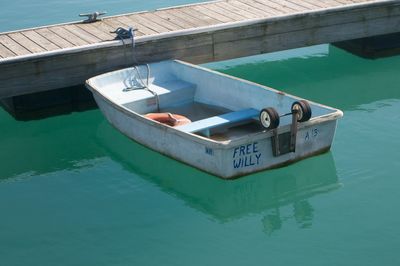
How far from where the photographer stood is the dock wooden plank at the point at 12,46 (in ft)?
43.3

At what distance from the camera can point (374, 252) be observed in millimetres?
9188

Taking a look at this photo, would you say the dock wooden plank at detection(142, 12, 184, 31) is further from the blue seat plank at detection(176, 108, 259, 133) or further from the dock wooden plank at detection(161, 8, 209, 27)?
the blue seat plank at detection(176, 108, 259, 133)

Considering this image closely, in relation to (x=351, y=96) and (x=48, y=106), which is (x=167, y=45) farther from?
(x=351, y=96)

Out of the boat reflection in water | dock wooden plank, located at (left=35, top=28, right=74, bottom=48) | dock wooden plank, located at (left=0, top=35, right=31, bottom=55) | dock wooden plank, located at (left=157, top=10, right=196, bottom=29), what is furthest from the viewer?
dock wooden plank, located at (left=157, top=10, right=196, bottom=29)

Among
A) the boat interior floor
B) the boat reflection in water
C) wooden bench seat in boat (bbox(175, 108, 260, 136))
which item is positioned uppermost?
wooden bench seat in boat (bbox(175, 108, 260, 136))

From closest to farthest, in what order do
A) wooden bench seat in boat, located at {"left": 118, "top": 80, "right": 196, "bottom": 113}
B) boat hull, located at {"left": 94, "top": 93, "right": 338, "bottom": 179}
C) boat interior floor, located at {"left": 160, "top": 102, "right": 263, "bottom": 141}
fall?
1. boat hull, located at {"left": 94, "top": 93, "right": 338, "bottom": 179}
2. boat interior floor, located at {"left": 160, "top": 102, "right": 263, "bottom": 141}
3. wooden bench seat in boat, located at {"left": 118, "top": 80, "right": 196, "bottom": 113}

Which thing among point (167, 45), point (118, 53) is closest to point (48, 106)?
point (118, 53)

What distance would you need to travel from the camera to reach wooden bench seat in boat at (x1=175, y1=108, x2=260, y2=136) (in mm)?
11516

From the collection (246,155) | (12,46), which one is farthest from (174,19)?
(246,155)

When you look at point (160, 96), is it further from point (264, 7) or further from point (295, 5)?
point (295, 5)

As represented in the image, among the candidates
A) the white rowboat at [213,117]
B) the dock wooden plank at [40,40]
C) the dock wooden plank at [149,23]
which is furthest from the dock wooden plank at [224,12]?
the dock wooden plank at [40,40]

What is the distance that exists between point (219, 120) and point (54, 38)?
3.97 metres

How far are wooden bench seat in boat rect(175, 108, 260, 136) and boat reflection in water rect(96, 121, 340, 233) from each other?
0.59 m

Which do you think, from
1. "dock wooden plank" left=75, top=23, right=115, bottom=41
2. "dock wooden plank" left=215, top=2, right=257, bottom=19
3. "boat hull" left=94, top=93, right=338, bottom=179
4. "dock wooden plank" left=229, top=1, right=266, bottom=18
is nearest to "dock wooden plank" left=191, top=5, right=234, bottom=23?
"dock wooden plank" left=215, top=2, right=257, bottom=19
